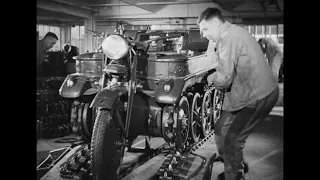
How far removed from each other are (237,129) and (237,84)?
1.09ft

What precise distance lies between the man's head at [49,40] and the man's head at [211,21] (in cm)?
164

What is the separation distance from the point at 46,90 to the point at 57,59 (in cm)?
72

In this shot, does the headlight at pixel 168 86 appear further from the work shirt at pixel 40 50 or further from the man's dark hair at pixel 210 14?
the work shirt at pixel 40 50

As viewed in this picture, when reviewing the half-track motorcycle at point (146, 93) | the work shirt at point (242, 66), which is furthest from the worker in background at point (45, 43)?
the work shirt at point (242, 66)

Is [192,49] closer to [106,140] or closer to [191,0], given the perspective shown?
[191,0]

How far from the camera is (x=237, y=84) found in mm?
2904

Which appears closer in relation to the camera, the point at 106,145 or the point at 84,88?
the point at 106,145

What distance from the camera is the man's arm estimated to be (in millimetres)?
2834

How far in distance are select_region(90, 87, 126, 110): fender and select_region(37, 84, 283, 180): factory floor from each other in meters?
1.22

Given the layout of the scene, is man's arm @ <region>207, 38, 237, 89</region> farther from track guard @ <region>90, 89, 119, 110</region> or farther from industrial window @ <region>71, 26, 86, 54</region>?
industrial window @ <region>71, 26, 86, 54</region>

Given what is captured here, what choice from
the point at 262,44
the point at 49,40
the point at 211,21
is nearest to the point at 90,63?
the point at 49,40

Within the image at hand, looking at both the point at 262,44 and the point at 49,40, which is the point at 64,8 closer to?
the point at 49,40

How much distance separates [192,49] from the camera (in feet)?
13.8
